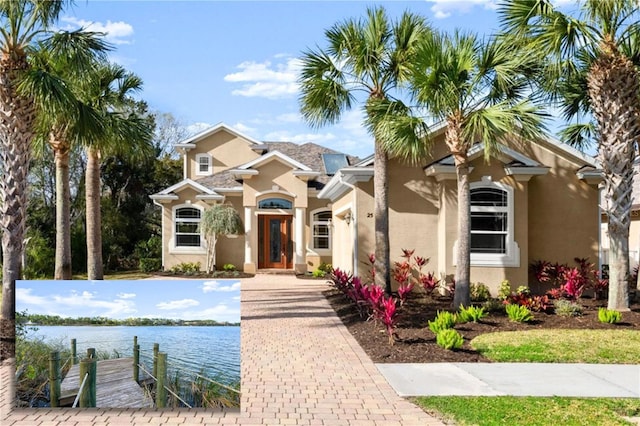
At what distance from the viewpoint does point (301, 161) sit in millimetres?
30891

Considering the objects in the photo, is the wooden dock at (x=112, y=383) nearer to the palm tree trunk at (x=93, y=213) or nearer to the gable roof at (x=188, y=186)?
the palm tree trunk at (x=93, y=213)

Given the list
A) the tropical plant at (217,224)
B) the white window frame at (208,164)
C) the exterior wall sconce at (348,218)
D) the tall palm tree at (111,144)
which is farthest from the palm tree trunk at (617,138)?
the white window frame at (208,164)

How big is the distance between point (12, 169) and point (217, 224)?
45.2 ft

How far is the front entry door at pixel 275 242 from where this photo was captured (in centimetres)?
2762

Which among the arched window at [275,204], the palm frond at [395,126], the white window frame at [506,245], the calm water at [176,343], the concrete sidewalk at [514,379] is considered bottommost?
the concrete sidewalk at [514,379]

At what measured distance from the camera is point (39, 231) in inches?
1207

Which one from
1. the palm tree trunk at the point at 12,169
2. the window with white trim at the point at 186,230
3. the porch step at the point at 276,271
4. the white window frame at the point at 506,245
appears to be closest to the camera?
the palm tree trunk at the point at 12,169

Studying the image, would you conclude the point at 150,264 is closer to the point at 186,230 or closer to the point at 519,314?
the point at 186,230

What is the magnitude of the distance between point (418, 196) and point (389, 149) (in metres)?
3.10

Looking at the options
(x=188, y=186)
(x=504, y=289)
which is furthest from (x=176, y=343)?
(x=188, y=186)

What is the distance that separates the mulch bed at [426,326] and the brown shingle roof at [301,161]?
12.2 metres

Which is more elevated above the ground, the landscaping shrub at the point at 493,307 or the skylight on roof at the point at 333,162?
the skylight on roof at the point at 333,162

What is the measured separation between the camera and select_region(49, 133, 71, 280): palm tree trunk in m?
17.4

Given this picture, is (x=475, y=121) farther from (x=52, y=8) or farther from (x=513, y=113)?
(x=52, y=8)
